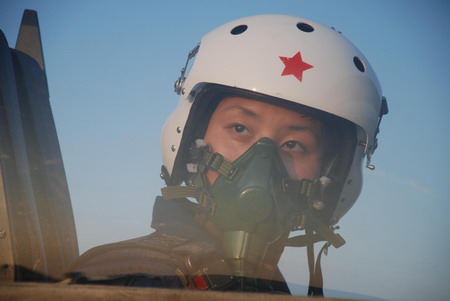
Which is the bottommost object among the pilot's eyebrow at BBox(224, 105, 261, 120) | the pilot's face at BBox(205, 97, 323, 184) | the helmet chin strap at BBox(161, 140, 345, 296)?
the helmet chin strap at BBox(161, 140, 345, 296)

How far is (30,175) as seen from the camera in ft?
6.20

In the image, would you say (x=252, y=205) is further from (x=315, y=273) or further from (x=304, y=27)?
(x=304, y=27)

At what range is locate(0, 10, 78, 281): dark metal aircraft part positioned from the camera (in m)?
1.60

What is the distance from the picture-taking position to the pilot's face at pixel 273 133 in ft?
7.66

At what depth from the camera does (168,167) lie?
2.69 meters

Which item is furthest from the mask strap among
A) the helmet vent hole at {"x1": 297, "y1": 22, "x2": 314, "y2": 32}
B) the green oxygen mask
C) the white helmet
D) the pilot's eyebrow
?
the helmet vent hole at {"x1": 297, "y1": 22, "x2": 314, "y2": 32}

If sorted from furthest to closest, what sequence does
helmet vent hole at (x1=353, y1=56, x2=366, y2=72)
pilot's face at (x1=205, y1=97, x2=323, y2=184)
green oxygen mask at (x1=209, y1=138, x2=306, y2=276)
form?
helmet vent hole at (x1=353, y1=56, x2=366, y2=72) → pilot's face at (x1=205, y1=97, x2=323, y2=184) → green oxygen mask at (x1=209, y1=138, x2=306, y2=276)

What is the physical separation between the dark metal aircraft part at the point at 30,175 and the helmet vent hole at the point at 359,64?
177 cm

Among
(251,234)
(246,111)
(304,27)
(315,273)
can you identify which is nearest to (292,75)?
(246,111)

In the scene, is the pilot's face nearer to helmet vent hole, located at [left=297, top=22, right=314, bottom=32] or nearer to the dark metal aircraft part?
helmet vent hole, located at [left=297, top=22, right=314, bottom=32]

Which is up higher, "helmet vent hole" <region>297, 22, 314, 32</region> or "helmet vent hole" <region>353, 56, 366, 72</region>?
"helmet vent hole" <region>297, 22, 314, 32</region>

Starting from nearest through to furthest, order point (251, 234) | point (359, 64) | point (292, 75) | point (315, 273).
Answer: point (251, 234), point (315, 273), point (292, 75), point (359, 64)

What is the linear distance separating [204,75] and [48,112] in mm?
907

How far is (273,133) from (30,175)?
120cm
